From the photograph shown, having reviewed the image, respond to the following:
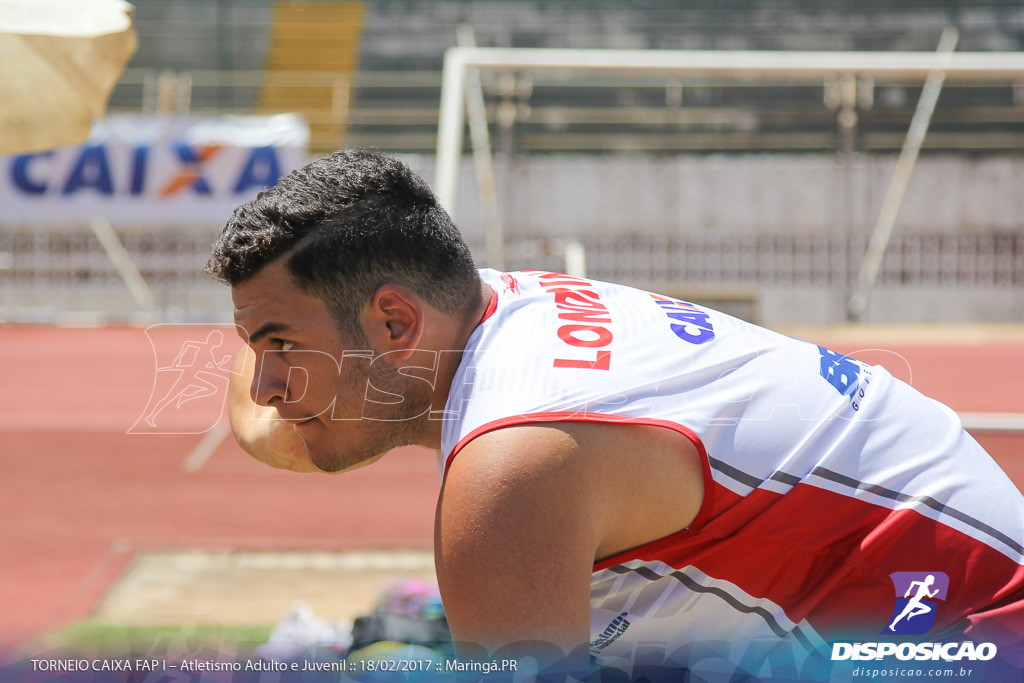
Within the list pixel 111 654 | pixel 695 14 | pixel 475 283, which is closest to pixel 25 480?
pixel 111 654

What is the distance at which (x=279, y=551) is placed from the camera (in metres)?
4.12

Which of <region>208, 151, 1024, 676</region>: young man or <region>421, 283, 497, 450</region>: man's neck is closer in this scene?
<region>208, 151, 1024, 676</region>: young man

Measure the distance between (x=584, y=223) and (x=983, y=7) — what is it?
7.39 meters

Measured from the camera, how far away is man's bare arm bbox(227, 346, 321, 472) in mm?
1780

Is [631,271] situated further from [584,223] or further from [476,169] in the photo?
[476,169]

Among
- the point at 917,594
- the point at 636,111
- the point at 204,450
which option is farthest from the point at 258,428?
the point at 636,111

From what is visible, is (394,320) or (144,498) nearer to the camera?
(394,320)

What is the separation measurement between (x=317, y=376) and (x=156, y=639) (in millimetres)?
795

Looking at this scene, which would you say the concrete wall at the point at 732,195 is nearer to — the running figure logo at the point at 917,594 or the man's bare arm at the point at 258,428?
the man's bare arm at the point at 258,428

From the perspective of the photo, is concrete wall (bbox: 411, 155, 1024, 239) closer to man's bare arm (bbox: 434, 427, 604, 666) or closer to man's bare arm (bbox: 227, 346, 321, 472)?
man's bare arm (bbox: 227, 346, 321, 472)

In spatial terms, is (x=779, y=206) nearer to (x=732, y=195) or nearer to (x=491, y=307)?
(x=732, y=195)

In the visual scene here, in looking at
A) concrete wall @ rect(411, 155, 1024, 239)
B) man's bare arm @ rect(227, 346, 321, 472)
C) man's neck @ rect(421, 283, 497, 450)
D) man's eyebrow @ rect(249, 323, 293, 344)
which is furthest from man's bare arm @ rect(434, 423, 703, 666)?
concrete wall @ rect(411, 155, 1024, 239)

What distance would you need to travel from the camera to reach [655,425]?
1.22 metres

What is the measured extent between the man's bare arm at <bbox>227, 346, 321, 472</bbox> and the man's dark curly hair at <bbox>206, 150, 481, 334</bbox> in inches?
16.9
